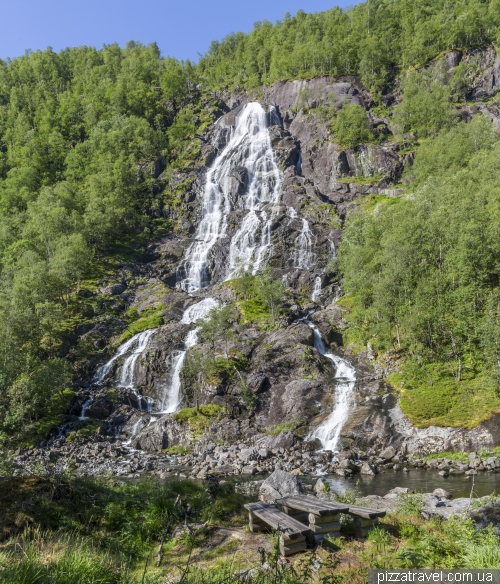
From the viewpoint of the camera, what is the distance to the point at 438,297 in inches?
1391

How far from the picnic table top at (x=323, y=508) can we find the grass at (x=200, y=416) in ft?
83.3

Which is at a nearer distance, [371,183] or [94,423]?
[94,423]

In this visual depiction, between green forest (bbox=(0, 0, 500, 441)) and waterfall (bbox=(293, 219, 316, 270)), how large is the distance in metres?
7.17

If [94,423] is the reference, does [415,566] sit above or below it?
above

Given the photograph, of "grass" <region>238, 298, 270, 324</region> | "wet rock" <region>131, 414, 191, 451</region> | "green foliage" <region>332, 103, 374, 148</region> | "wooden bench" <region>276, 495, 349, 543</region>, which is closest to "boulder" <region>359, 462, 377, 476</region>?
"wet rock" <region>131, 414, 191, 451</region>

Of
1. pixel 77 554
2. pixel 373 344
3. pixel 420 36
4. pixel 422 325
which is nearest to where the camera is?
pixel 77 554

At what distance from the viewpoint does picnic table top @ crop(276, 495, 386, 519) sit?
28.8ft

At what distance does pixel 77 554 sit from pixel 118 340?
4751 cm

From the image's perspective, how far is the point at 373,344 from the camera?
41.8 meters

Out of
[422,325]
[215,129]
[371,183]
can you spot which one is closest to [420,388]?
[422,325]

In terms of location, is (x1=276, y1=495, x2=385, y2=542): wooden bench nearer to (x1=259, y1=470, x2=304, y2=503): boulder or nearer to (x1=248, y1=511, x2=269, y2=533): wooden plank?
(x1=248, y1=511, x2=269, y2=533): wooden plank

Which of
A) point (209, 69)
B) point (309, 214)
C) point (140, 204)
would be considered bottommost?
point (309, 214)

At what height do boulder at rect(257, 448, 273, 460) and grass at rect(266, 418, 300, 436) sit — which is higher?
grass at rect(266, 418, 300, 436)

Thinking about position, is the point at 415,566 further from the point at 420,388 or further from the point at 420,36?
the point at 420,36
